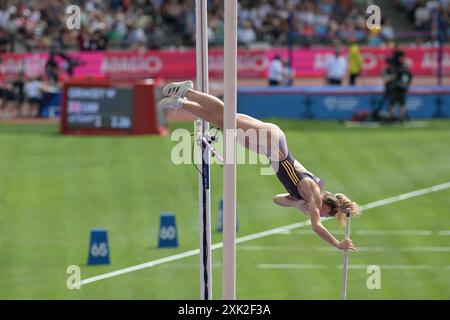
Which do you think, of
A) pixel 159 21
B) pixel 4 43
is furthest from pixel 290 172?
pixel 159 21

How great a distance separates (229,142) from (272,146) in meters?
2.01

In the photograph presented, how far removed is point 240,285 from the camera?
920 inches

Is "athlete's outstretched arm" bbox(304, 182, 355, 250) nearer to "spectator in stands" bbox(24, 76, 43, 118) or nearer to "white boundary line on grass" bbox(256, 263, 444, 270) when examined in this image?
"white boundary line on grass" bbox(256, 263, 444, 270)

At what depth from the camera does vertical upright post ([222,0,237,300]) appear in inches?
511

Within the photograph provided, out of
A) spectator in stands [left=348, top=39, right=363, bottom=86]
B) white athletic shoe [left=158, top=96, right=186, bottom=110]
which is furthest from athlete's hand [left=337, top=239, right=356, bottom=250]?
spectator in stands [left=348, top=39, right=363, bottom=86]

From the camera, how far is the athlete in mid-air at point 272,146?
589 inches

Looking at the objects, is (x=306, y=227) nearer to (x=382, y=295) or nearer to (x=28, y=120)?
(x=382, y=295)

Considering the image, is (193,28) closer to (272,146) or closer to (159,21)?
(159,21)

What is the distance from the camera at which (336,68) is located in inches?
1674

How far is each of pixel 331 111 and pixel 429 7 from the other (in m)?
11.4

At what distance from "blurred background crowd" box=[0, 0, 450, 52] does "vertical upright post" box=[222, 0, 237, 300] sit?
98.2 ft

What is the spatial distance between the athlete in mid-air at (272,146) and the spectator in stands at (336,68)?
27.2 m

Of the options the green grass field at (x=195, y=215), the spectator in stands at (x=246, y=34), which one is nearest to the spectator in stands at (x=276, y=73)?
the green grass field at (x=195, y=215)

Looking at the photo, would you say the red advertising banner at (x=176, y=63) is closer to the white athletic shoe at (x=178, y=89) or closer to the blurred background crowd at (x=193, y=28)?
the blurred background crowd at (x=193, y=28)
